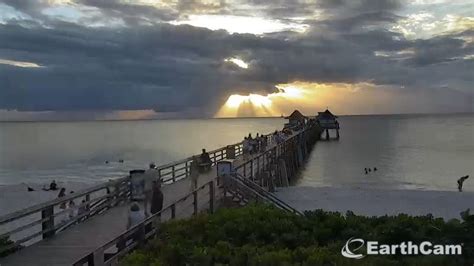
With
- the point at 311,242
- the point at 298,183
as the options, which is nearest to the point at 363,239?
the point at 311,242

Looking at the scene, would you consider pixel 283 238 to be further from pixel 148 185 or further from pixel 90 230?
pixel 148 185

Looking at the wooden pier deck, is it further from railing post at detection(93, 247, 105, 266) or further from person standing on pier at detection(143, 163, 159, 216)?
person standing on pier at detection(143, 163, 159, 216)

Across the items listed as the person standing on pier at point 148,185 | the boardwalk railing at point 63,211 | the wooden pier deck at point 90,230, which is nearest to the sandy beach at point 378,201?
the wooden pier deck at point 90,230

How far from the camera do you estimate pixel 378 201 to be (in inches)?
1022

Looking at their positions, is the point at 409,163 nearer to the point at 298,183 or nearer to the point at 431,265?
the point at 298,183

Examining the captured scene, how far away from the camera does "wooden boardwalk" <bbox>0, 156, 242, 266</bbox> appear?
937cm

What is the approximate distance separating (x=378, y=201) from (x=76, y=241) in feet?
59.6

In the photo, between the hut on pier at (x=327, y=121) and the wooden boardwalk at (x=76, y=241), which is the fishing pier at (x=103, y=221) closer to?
the wooden boardwalk at (x=76, y=241)

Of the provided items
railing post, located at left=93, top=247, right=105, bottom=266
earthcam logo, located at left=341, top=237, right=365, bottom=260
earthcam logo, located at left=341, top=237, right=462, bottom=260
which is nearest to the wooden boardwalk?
railing post, located at left=93, top=247, right=105, bottom=266

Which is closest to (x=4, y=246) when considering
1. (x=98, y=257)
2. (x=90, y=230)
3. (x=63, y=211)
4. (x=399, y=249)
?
(x=63, y=211)

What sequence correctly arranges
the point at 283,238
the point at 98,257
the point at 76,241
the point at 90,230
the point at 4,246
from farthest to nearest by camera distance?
the point at 90,230, the point at 76,241, the point at 4,246, the point at 283,238, the point at 98,257

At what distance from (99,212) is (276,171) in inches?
774

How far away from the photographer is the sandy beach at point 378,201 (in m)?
22.8

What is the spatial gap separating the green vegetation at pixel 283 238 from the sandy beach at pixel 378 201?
12.1 metres
